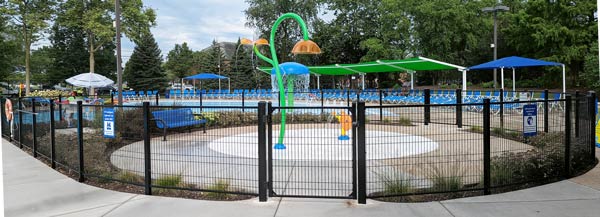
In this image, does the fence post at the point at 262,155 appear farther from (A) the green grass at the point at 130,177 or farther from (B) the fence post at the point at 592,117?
(B) the fence post at the point at 592,117

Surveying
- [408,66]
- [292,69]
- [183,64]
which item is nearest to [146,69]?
[183,64]

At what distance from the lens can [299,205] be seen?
17.7ft

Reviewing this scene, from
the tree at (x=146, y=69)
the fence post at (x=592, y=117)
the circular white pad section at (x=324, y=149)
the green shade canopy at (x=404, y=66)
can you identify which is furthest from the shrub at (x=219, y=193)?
the tree at (x=146, y=69)

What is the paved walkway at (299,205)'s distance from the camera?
16.6 feet

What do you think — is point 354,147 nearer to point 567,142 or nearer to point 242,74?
point 567,142

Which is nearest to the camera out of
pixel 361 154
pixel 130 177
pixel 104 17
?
pixel 361 154

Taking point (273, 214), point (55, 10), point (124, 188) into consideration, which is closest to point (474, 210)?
point (273, 214)

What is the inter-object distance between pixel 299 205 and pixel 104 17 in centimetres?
4097

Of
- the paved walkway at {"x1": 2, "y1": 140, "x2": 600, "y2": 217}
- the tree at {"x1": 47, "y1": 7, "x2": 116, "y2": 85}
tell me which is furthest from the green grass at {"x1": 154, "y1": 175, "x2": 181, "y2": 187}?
the tree at {"x1": 47, "y1": 7, "x2": 116, "y2": 85}

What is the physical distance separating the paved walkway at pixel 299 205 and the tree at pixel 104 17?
36049mm

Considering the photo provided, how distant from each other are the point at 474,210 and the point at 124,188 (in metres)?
4.95

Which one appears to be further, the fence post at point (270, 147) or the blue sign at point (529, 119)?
the blue sign at point (529, 119)

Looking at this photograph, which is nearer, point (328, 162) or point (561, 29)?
point (328, 162)

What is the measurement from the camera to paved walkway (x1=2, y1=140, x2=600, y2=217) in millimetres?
5059
